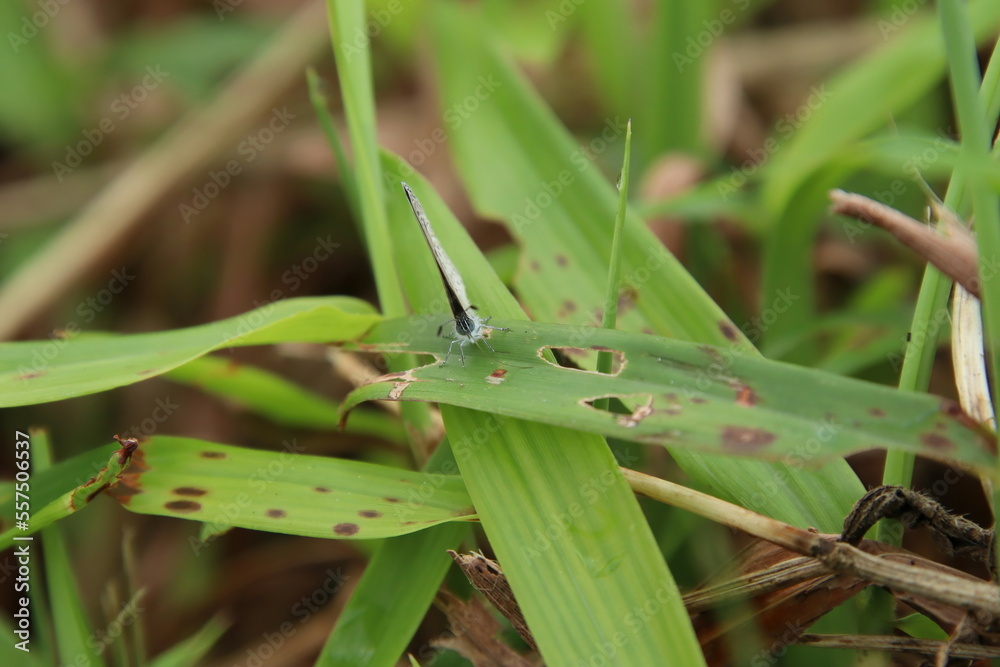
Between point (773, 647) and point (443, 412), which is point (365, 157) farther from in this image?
point (773, 647)

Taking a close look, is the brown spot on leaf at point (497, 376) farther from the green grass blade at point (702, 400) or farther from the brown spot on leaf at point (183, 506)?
the brown spot on leaf at point (183, 506)

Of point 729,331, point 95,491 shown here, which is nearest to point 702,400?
point 729,331

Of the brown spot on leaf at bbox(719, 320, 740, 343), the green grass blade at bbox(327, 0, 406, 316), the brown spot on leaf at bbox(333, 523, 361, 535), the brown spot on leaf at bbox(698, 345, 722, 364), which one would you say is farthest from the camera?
the green grass blade at bbox(327, 0, 406, 316)

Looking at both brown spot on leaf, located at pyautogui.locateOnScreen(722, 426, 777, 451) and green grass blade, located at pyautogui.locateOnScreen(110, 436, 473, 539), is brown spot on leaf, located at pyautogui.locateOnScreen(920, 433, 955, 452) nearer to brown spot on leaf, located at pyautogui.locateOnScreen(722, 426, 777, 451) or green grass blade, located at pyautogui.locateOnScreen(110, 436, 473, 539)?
brown spot on leaf, located at pyautogui.locateOnScreen(722, 426, 777, 451)

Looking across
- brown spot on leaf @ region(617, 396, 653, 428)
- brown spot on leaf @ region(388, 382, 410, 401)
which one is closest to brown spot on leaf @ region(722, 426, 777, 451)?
brown spot on leaf @ region(617, 396, 653, 428)

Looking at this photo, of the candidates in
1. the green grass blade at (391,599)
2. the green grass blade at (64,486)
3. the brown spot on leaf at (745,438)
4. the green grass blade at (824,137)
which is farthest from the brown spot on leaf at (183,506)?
the green grass blade at (824,137)

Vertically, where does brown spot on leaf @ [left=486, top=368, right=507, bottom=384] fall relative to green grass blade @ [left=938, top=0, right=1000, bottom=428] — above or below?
below

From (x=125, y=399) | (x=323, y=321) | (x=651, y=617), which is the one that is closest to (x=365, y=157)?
(x=323, y=321)
